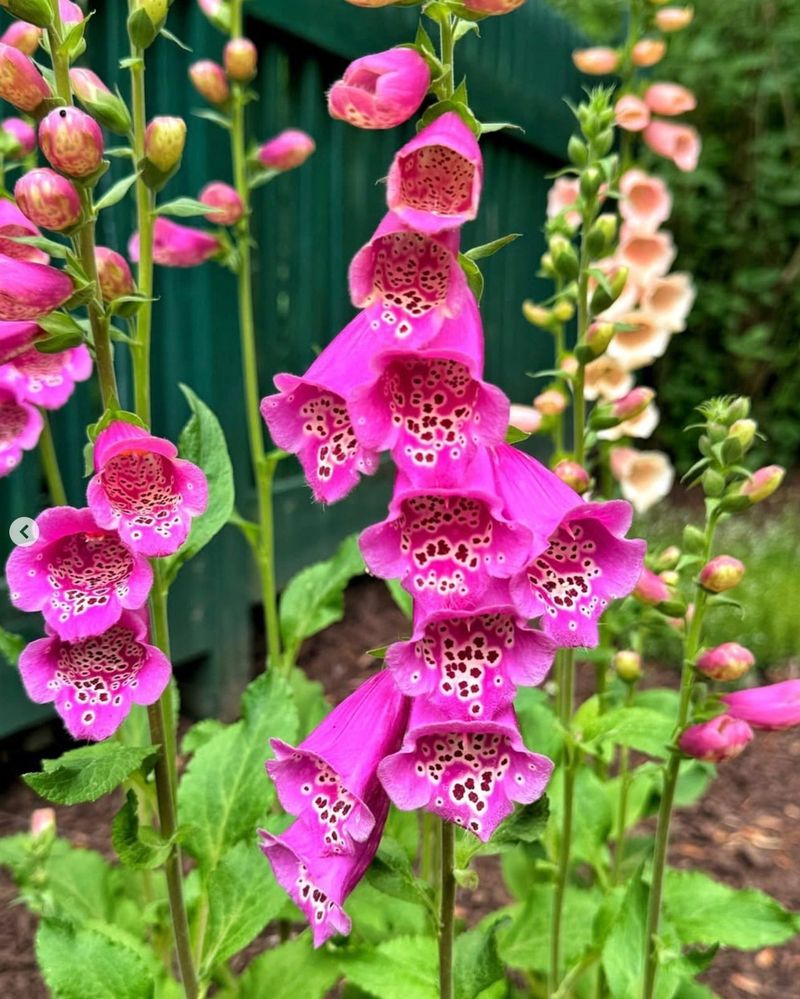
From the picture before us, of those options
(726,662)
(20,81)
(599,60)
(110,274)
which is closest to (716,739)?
(726,662)

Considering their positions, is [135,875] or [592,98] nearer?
[592,98]

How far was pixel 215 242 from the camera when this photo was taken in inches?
64.1

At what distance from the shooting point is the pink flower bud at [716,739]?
0.98 meters

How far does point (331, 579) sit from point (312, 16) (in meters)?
1.73

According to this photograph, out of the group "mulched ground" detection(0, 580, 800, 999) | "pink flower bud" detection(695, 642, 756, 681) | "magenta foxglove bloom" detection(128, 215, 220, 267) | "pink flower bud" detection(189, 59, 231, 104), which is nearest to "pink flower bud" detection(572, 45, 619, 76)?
"pink flower bud" detection(189, 59, 231, 104)

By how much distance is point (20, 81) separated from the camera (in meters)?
0.80

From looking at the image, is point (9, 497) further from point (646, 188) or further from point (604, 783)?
point (646, 188)

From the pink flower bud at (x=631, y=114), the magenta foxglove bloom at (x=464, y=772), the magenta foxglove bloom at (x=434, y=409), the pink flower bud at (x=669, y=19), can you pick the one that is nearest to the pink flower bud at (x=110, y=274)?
the magenta foxglove bloom at (x=434, y=409)

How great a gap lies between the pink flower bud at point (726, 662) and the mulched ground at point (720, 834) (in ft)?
2.95

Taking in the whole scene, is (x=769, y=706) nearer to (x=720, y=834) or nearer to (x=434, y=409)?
(x=434, y=409)

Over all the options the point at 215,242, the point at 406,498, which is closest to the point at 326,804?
the point at 406,498

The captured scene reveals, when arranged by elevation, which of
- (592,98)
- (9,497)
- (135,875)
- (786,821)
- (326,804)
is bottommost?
(786,821)

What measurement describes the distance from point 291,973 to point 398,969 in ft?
0.53

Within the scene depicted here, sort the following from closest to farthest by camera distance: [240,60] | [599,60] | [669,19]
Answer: [240,60], [669,19], [599,60]
